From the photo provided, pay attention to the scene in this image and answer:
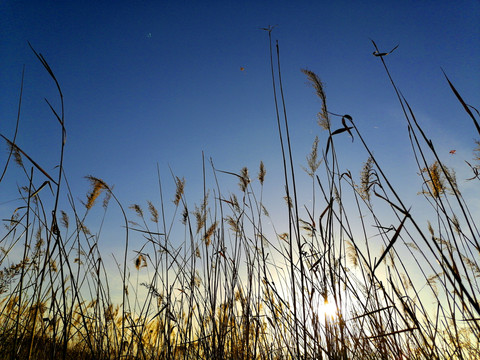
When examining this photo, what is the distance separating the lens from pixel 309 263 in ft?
8.05

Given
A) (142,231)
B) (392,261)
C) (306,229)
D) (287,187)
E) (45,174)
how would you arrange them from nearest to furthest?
(45,174), (287,187), (142,231), (306,229), (392,261)

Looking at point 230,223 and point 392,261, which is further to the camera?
point 392,261

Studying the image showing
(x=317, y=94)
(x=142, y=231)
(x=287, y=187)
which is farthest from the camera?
(x=142, y=231)

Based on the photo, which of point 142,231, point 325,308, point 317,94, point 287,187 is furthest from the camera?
point 142,231

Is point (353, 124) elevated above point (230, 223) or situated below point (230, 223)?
below

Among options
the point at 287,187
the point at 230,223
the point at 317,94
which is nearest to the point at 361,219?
the point at 287,187

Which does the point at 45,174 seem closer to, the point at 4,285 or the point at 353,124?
the point at 353,124

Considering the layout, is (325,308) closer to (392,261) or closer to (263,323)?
(263,323)

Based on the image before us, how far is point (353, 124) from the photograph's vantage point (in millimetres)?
1396

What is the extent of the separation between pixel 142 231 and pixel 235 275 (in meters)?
0.83

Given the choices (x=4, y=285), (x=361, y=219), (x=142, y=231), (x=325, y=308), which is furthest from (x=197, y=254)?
(x=4, y=285)

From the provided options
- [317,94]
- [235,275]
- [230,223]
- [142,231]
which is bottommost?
[235,275]

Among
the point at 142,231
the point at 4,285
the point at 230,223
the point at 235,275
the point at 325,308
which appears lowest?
the point at 325,308

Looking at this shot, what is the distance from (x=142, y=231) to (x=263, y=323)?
142 cm
